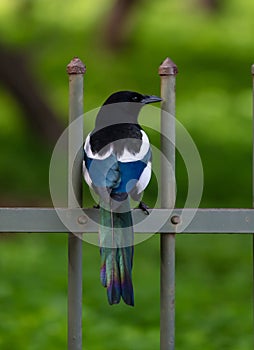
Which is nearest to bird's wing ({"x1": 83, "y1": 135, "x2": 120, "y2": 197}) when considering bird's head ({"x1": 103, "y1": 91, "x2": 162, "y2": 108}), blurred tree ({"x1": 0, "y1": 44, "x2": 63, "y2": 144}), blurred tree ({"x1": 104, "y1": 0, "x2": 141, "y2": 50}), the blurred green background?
bird's head ({"x1": 103, "y1": 91, "x2": 162, "y2": 108})

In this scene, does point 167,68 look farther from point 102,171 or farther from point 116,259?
point 116,259

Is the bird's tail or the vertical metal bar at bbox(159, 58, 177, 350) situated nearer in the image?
the bird's tail

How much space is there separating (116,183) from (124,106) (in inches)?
19.1

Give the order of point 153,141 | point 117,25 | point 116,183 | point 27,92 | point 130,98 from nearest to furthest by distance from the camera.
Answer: point 116,183 < point 130,98 < point 27,92 < point 153,141 < point 117,25

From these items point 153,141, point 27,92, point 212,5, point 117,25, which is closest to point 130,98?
point 27,92

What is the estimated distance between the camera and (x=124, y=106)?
12.1ft

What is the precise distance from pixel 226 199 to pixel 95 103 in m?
5.12

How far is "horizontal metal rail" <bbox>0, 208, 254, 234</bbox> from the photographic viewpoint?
11.1 ft

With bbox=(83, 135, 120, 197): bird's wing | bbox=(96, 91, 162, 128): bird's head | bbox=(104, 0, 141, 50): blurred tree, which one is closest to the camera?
bbox=(83, 135, 120, 197): bird's wing

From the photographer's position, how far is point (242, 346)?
4.80 meters

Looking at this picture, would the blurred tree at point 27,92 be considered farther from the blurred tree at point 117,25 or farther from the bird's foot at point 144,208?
the blurred tree at point 117,25

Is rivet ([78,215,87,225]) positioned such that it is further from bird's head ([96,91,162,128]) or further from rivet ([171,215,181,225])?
bird's head ([96,91,162,128])

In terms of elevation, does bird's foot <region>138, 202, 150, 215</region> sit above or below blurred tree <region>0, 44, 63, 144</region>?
below

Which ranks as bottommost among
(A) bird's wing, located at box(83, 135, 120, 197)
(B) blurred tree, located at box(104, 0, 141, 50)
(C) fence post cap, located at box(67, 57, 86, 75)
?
(A) bird's wing, located at box(83, 135, 120, 197)
